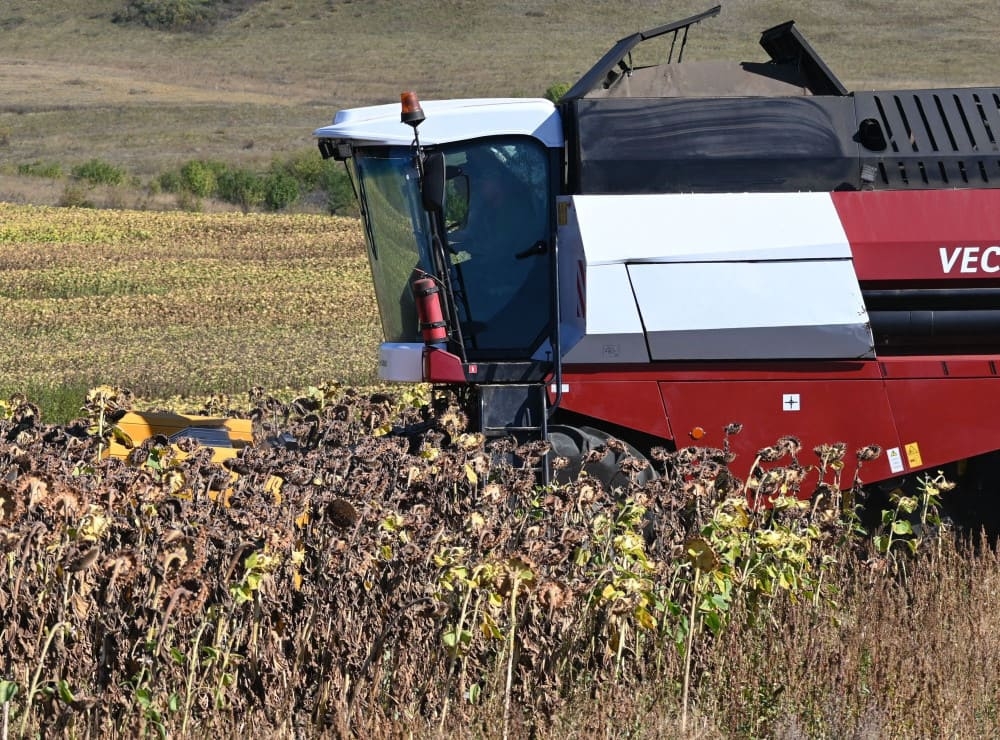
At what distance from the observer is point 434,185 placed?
6.64 m

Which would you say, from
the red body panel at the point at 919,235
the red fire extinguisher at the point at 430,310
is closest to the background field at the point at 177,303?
the red fire extinguisher at the point at 430,310

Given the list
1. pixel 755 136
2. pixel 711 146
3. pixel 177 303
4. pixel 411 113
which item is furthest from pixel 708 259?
pixel 177 303

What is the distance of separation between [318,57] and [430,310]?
7920cm

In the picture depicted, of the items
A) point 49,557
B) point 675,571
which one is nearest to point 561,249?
point 675,571

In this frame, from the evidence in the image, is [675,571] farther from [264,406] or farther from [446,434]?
[264,406]

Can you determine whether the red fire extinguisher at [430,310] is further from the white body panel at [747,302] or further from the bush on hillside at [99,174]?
the bush on hillside at [99,174]

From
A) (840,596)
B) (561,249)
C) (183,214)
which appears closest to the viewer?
(840,596)

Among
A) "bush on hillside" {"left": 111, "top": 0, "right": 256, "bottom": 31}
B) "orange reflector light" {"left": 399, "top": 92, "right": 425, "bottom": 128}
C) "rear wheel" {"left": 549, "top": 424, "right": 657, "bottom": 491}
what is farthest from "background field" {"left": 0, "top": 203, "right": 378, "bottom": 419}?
"bush on hillside" {"left": 111, "top": 0, "right": 256, "bottom": 31}

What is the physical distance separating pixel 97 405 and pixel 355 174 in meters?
1.78

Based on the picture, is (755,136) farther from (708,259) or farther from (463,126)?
(463,126)

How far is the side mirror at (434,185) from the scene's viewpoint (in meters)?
6.64

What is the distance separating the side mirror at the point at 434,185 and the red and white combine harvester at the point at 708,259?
3 centimetres

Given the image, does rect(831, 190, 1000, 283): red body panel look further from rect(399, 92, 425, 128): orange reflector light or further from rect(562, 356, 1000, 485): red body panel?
rect(399, 92, 425, 128): orange reflector light

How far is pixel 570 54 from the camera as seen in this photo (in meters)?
79.2
